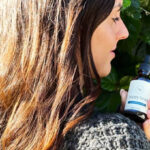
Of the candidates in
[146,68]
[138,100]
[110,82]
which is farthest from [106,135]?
[110,82]

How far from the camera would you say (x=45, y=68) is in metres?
1.11

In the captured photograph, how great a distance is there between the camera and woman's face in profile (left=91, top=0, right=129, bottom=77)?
118 centimetres

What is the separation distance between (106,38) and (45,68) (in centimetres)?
21

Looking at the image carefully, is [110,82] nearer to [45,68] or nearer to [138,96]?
[138,96]

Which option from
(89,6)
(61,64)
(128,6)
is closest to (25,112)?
(61,64)

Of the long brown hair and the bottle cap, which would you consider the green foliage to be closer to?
the bottle cap

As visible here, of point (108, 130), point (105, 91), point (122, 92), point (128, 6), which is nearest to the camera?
point (108, 130)

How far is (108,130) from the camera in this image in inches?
41.1

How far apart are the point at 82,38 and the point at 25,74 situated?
0.58 ft

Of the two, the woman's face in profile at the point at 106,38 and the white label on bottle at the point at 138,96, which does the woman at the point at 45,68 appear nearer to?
the woman's face in profile at the point at 106,38

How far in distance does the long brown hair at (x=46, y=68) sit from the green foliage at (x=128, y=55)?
21.4 inches

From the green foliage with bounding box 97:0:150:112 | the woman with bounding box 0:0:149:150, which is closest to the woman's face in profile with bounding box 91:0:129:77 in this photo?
the woman with bounding box 0:0:149:150

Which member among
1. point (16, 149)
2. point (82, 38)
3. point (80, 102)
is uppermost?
point (82, 38)

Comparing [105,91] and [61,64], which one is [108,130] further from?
[105,91]
